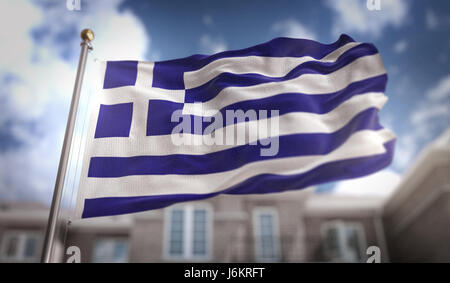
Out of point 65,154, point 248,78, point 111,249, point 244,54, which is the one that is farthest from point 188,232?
point 65,154

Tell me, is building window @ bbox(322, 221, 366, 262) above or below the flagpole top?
above

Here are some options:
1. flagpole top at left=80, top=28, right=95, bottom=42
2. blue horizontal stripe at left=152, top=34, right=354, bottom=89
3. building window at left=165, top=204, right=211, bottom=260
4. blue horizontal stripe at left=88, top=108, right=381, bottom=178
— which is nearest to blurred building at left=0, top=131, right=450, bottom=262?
building window at left=165, top=204, right=211, bottom=260

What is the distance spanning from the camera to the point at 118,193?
5.38 m

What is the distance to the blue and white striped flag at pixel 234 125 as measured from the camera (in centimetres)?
Answer: 539

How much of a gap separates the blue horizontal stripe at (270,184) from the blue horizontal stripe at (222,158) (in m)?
0.20

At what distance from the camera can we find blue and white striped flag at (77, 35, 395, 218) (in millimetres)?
5395

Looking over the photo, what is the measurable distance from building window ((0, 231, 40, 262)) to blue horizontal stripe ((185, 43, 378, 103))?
15.9 meters

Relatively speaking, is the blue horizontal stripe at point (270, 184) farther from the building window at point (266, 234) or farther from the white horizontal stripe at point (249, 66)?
the building window at point (266, 234)

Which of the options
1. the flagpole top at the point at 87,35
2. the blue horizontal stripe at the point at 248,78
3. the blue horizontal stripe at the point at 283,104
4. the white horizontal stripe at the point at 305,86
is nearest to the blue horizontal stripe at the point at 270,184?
the blue horizontal stripe at the point at 283,104

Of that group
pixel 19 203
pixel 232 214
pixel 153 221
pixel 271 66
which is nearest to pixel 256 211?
pixel 232 214

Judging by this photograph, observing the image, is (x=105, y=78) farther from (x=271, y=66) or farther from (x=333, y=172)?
(x=333, y=172)

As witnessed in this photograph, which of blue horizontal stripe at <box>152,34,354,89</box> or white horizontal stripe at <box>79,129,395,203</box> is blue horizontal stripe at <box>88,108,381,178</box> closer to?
white horizontal stripe at <box>79,129,395,203</box>

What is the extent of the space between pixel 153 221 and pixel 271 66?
14.0 meters

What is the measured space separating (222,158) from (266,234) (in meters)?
14.3
